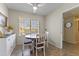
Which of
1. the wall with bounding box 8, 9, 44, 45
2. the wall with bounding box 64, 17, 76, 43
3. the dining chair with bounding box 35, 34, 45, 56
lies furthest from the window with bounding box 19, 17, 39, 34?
the wall with bounding box 64, 17, 76, 43

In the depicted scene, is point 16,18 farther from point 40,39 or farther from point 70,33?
point 70,33

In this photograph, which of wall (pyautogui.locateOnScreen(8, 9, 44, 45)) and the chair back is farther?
the chair back

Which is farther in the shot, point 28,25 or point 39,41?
point 39,41

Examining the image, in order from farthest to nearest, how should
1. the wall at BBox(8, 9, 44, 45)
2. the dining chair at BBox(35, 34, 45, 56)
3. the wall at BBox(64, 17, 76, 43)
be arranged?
the wall at BBox(64, 17, 76, 43)
the dining chair at BBox(35, 34, 45, 56)
the wall at BBox(8, 9, 44, 45)

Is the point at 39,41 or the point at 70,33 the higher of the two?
the point at 70,33

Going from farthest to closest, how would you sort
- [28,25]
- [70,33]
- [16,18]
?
[70,33] < [16,18] < [28,25]

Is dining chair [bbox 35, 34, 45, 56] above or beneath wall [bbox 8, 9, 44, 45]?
beneath

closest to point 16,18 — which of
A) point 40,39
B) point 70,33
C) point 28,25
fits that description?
point 28,25

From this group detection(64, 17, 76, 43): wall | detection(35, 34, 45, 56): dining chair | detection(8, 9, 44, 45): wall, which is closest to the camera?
detection(8, 9, 44, 45): wall

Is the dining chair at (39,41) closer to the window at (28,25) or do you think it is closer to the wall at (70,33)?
the window at (28,25)

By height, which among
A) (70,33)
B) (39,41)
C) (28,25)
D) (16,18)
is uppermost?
(16,18)

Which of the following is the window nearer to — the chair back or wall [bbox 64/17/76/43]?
the chair back

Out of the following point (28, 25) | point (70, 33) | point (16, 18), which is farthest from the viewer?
point (70, 33)

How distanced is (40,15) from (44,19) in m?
0.24
